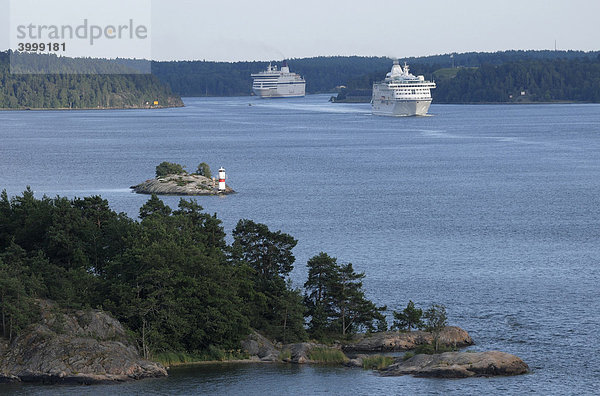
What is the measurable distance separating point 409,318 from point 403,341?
1.35 meters

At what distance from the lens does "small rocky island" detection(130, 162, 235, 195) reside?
8050 cm

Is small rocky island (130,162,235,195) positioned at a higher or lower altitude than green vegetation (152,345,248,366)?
higher

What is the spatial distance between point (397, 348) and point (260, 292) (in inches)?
227

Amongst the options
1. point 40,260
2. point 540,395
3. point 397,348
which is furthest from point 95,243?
point 540,395

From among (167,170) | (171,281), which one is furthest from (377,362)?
(167,170)

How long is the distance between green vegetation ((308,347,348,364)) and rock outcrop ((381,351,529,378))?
204cm

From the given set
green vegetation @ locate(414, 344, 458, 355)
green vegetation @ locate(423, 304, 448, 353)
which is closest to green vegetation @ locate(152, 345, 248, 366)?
green vegetation @ locate(414, 344, 458, 355)

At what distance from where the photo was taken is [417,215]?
6888 centimetres

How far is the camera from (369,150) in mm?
125188

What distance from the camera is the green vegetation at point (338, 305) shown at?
39.2 m

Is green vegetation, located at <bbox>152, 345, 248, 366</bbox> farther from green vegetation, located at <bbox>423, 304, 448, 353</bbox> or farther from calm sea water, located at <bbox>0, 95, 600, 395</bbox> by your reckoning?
green vegetation, located at <bbox>423, 304, 448, 353</bbox>

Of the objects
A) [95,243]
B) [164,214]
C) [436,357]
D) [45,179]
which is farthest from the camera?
[45,179]

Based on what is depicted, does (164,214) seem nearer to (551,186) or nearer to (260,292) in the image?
(260,292)

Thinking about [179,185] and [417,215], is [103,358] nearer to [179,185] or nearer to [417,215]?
[417,215]
